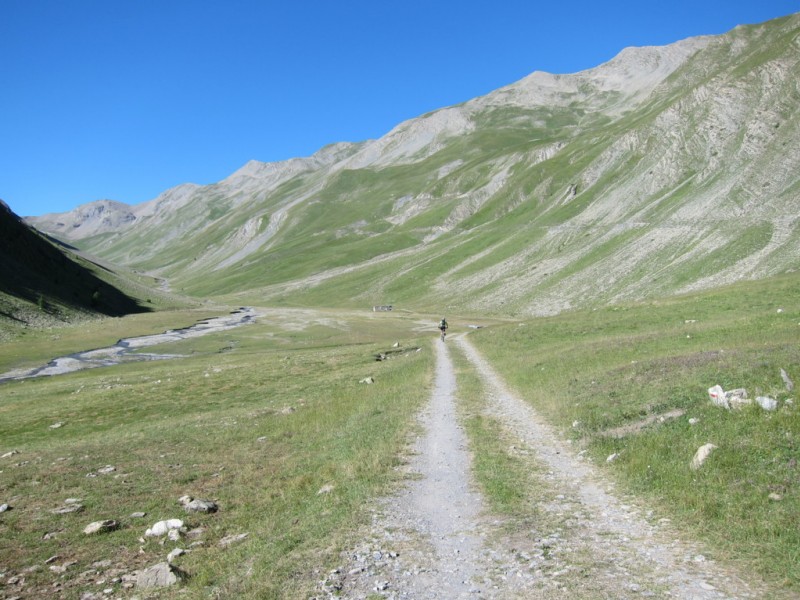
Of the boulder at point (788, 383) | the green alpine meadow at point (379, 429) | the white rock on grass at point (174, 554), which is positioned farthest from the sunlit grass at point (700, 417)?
the white rock on grass at point (174, 554)

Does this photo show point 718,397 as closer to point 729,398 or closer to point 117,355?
point 729,398

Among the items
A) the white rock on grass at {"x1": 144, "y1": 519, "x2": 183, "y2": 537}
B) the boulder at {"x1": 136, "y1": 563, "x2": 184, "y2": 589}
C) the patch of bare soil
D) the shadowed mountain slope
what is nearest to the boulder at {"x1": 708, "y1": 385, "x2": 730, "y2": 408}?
the patch of bare soil

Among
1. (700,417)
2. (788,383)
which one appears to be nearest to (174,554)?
(700,417)

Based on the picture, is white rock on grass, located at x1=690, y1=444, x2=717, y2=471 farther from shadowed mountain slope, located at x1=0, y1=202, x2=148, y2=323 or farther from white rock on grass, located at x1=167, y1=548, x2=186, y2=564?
shadowed mountain slope, located at x1=0, y1=202, x2=148, y2=323

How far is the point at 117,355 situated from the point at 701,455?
8171cm

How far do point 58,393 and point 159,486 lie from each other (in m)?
36.7

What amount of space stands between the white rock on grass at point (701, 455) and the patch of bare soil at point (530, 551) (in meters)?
2.15

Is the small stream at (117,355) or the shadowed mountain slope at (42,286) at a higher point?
the shadowed mountain slope at (42,286)

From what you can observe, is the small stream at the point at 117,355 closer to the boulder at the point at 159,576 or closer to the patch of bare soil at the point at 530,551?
the boulder at the point at 159,576

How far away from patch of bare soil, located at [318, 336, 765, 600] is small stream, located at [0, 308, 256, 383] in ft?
210

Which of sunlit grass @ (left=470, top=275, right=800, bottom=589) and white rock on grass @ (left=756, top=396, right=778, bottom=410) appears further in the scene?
white rock on grass @ (left=756, top=396, right=778, bottom=410)

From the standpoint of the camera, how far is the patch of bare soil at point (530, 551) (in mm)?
8672

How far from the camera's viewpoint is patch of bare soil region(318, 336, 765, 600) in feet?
28.5

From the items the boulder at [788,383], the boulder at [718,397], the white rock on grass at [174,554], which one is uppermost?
the boulder at [788,383]
